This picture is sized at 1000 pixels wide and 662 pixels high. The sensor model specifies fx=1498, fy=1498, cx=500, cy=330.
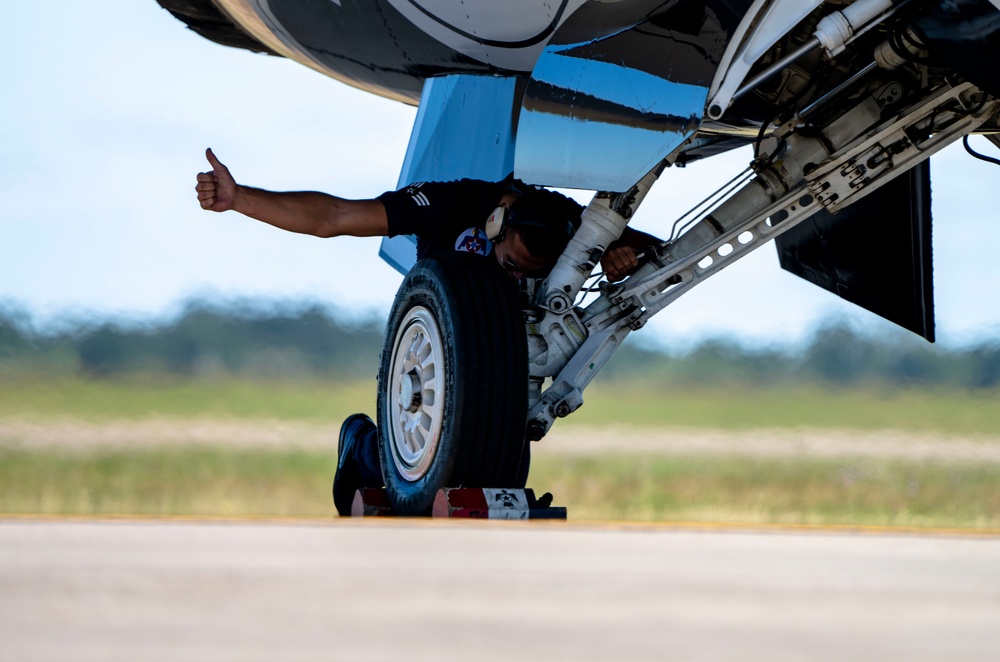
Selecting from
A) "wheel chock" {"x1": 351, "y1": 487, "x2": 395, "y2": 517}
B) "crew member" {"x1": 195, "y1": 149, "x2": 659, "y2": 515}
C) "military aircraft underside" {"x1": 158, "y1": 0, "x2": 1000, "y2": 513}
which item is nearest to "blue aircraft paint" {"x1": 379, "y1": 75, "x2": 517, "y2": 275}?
"military aircraft underside" {"x1": 158, "y1": 0, "x2": 1000, "y2": 513}

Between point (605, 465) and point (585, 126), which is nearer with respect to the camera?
point (585, 126)

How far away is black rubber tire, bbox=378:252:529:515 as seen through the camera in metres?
3.56

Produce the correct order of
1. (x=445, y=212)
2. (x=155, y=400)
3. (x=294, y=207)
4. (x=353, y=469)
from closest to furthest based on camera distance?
(x=294, y=207), (x=445, y=212), (x=353, y=469), (x=155, y=400)

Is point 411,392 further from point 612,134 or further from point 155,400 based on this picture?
point 155,400

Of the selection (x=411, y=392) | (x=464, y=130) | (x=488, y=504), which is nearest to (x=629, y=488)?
(x=464, y=130)

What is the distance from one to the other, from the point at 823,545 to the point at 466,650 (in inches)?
50.4

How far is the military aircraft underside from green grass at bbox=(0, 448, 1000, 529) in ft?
8.49

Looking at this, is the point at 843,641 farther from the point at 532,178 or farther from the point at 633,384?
the point at 633,384

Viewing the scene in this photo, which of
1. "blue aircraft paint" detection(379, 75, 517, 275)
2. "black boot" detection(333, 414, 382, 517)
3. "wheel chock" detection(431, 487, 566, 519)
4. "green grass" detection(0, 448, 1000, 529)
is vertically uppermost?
"blue aircraft paint" detection(379, 75, 517, 275)

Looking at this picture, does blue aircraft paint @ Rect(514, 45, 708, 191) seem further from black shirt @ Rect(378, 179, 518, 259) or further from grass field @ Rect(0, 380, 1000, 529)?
grass field @ Rect(0, 380, 1000, 529)

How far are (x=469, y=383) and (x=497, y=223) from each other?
830 mm

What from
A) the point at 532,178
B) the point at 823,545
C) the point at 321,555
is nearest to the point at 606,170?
the point at 532,178

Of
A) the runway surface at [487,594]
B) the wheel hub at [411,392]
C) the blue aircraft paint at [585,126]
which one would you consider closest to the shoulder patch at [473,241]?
the wheel hub at [411,392]

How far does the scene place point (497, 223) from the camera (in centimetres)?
426
